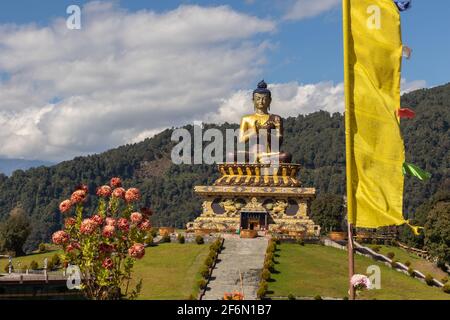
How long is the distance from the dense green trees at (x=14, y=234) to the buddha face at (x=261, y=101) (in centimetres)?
1878

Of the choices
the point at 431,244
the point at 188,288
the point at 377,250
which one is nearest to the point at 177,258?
the point at 188,288

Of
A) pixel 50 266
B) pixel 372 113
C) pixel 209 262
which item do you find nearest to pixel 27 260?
pixel 50 266

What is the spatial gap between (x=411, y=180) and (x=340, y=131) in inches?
1629

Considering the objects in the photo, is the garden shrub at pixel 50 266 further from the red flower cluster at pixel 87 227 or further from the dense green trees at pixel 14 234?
the red flower cluster at pixel 87 227

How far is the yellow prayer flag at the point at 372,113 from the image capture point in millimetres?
9469

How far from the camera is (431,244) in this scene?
4381 cm

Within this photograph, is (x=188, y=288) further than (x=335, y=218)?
No

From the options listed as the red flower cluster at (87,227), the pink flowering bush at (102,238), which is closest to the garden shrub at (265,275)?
the pink flowering bush at (102,238)

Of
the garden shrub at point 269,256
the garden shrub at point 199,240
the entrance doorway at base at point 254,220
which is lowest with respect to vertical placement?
the garden shrub at point 269,256

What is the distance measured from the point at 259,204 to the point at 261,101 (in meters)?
8.37

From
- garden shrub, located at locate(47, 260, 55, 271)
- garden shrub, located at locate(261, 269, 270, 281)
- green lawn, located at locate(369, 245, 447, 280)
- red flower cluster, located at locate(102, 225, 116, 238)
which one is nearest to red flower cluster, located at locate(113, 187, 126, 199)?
red flower cluster, located at locate(102, 225, 116, 238)

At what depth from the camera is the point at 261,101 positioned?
173 ft

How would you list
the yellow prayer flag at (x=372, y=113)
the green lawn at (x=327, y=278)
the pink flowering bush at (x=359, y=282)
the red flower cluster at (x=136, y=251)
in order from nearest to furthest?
the yellow prayer flag at (x=372, y=113)
the pink flowering bush at (x=359, y=282)
the red flower cluster at (x=136, y=251)
the green lawn at (x=327, y=278)
